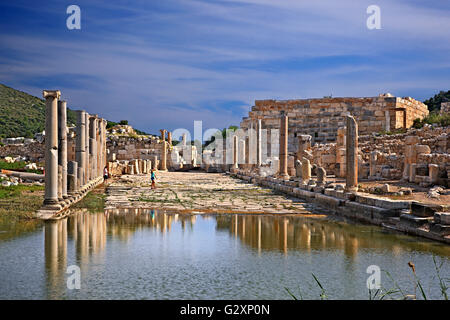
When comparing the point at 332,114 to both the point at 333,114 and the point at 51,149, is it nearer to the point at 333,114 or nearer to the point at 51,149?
the point at 333,114

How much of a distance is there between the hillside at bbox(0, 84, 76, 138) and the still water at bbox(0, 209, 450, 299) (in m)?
52.2

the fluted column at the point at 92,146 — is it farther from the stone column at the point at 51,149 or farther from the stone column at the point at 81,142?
the stone column at the point at 51,149

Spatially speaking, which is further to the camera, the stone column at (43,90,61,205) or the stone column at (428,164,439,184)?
the stone column at (428,164,439,184)

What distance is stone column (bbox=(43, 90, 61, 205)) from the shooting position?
13102 millimetres

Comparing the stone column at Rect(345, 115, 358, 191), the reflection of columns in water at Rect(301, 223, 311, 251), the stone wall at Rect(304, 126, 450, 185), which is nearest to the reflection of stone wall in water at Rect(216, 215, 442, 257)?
the reflection of columns in water at Rect(301, 223, 311, 251)

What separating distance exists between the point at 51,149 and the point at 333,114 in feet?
88.6

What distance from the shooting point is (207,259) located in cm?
820

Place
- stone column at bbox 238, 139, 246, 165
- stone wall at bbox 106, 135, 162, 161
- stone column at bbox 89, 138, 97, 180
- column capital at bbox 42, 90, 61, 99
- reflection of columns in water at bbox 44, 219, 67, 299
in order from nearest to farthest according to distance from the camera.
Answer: reflection of columns in water at bbox 44, 219, 67, 299 < column capital at bbox 42, 90, 61, 99 < stone column at bbox 89, 138, 97, 180 < stone column at bbox 238, 139, 246, 165 < stone wall at bbox 106, 135, 162, 161

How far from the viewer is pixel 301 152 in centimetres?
2636

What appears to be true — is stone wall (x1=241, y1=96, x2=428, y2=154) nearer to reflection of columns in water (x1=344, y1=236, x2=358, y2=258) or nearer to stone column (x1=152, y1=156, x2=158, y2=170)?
stone column (x1=152, y1=156, x2=158, y2=170)

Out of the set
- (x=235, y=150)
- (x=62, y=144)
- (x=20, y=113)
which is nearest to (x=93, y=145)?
(x=62, y=144)

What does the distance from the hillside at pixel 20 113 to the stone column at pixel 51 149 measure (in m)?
48.3

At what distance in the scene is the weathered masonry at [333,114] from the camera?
117 feet
